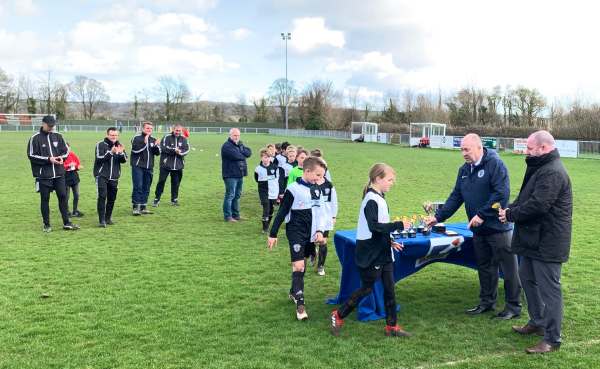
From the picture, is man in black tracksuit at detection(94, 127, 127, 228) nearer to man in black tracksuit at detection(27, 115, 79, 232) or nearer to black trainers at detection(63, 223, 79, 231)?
black trainers at detection(63, 223, 79, 231)

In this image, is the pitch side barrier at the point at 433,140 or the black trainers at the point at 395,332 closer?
the black trainers at the point at 395,332

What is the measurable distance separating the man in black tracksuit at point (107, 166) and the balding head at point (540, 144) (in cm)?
812

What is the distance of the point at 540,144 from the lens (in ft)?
16.0

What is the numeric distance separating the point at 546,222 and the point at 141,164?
31.4 feet

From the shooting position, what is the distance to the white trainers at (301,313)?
578 cm

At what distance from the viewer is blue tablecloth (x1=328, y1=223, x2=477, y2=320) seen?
588cm

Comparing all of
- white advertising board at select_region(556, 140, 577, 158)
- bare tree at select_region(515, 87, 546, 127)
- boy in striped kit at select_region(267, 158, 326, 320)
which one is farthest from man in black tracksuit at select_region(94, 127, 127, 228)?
bare tree at select_region(515, 87, 546, 127)

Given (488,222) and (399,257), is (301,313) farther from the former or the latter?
(488,222)

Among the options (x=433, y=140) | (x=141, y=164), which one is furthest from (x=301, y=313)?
(x=433, y=140)

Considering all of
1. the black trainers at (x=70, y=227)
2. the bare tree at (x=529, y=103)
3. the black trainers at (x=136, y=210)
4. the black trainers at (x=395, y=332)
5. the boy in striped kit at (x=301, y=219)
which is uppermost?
the bare tree at (x=529, y=103)

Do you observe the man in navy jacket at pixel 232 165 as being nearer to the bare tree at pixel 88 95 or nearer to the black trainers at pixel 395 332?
the black trainers at pixel 395 332

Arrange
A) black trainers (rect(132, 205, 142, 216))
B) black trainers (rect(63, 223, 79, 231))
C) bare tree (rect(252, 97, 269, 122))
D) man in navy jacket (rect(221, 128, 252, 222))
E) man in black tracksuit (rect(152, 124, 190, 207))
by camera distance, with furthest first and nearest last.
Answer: bare tree (rect(252, 97, 269, 122)), man in black tracksuit (rect(152, 124, 190, 207)), black trainers (rect(132, 205, 142, 216)), man in navy jacket (rect(221, 128, 252, 222)), black trainers (rect(63, 223, 79, 231))

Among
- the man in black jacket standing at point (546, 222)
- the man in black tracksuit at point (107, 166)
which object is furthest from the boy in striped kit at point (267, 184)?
the man in black jacket standing at point (546, 222)

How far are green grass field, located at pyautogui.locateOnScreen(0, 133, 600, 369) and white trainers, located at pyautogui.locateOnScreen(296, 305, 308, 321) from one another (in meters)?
0.11
